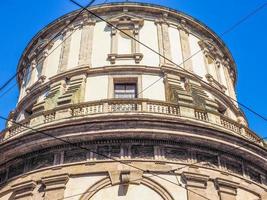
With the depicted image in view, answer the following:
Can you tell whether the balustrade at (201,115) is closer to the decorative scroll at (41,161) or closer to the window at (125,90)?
the window at (125,90)

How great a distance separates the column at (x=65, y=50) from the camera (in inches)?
1062

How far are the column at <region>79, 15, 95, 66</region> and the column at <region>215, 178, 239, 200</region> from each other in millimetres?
10454

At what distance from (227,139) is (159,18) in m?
11.1

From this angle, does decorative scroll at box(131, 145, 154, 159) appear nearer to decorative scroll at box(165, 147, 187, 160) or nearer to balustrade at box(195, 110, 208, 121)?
decorative scroll at box(165, 147, 187, 160)

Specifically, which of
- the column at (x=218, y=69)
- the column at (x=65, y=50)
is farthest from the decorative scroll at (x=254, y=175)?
the column at (x=65, y=50)

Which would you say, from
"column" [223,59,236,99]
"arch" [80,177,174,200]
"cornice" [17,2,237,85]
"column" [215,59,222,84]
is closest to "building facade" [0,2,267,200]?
"arch" [80,177,174,200]

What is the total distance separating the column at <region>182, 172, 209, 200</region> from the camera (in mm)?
18733

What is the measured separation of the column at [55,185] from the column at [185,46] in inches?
422

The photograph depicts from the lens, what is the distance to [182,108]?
21859 mm

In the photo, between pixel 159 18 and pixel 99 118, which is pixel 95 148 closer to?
pixel 99 118

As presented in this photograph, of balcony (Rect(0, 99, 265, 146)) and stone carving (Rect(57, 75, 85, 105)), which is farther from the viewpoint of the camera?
stone carving (Rect(57, 75, 85, 105))

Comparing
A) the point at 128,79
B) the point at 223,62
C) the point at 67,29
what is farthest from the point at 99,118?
the point at 223,62

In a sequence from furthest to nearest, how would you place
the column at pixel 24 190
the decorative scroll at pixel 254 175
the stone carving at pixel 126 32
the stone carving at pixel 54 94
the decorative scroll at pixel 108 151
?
the stone carving at pixel 126 32 < the stone carving at pixel 54 94 < the decorative scroll at pixel 254 175 < the decorative scroll at pixel 108 151 < the column at pixel 24 190

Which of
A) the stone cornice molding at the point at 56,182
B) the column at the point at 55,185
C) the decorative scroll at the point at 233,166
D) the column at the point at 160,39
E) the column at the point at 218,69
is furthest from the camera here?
the column at the point at 218,69
